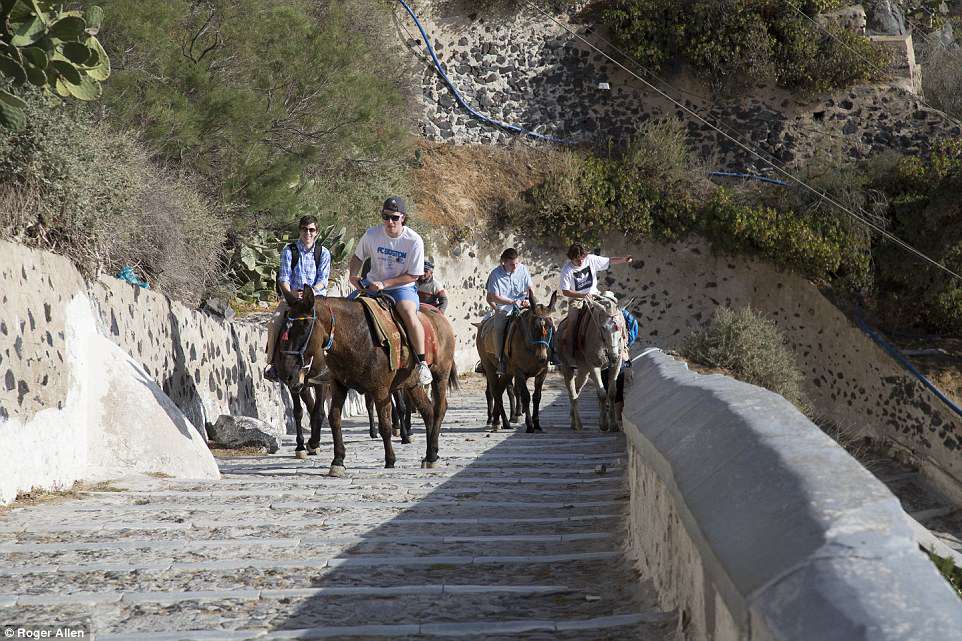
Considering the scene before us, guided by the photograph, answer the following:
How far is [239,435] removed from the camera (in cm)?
1220

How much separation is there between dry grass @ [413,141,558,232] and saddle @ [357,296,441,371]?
16.8 meters

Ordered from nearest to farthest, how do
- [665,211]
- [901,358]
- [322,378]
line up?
[322,378] < [901,358] < [665,211]

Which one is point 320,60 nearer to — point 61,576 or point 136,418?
point 136,418

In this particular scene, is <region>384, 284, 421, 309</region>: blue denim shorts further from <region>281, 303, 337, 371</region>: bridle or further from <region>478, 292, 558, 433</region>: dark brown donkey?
<region>478, 292, 558, 433</region>: dark brown donkey

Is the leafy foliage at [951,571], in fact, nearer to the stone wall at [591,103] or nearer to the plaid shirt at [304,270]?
the plaid shirt at [304,270]

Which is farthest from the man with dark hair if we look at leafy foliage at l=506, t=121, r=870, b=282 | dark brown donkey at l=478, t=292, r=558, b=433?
leafy foliage at l=506, t=121, r=870, b=282

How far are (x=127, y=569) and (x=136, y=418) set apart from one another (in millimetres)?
3965

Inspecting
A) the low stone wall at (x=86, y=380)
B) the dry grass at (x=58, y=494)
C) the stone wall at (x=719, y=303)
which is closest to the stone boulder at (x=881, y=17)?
the stone wall at (x=719, y=303)

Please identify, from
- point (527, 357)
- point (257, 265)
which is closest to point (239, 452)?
point (527, 357)

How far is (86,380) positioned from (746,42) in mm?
23507

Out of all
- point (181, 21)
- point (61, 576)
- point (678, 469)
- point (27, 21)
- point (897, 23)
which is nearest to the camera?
point (678, 469)

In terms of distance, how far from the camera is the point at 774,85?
1133 inches

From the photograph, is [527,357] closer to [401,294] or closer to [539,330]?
[539,330]

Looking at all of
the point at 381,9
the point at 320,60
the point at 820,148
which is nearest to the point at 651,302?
the point at 820,148
